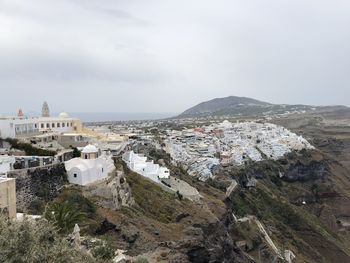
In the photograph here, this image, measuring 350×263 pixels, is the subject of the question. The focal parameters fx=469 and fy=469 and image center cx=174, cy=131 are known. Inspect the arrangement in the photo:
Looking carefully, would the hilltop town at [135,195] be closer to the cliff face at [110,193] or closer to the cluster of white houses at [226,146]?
the cliff face at [110,193]

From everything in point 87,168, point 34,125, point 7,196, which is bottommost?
point 87,168

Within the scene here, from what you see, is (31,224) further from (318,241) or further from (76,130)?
(318,241)

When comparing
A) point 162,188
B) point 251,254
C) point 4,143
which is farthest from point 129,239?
point 251,254

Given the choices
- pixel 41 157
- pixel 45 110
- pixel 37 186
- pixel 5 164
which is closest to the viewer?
pixel 5 164

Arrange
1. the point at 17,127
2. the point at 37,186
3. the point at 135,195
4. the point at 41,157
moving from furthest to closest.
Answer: the point at 17,127
the point at 135,195
the point at 41,157
the point at 37,186

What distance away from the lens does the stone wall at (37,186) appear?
80.8 ft

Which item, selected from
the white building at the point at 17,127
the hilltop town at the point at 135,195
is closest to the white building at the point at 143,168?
the hilltop town at the point at 135,195

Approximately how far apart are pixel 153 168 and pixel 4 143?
15944 millimetres

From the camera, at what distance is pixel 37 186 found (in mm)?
25859

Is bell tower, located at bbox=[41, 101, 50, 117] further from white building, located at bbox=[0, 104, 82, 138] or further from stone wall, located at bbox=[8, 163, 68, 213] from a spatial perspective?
stone wall, located at bbox=[8, 163, 68, 213]

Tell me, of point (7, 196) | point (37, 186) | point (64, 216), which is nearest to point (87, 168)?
point (37, 186)

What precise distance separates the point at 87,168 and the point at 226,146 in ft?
201

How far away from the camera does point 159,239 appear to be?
1169 inches

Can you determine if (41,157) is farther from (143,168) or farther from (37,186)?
(143,168)
